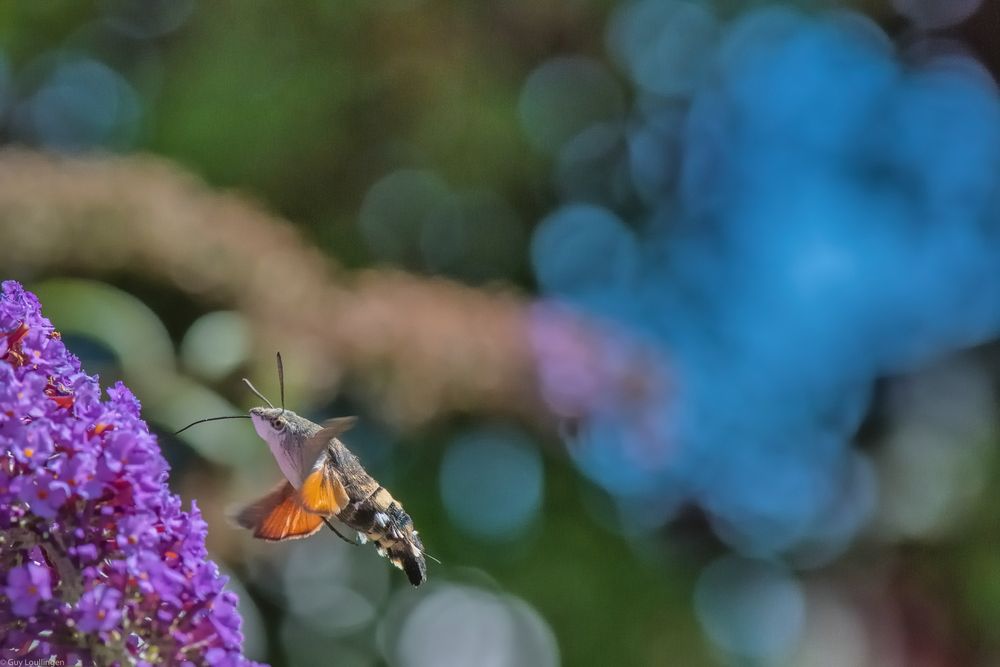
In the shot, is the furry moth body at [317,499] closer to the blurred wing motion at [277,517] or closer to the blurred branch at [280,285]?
the blurred wing motion at [277,517]

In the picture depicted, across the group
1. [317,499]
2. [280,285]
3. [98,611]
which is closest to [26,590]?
[98,611]

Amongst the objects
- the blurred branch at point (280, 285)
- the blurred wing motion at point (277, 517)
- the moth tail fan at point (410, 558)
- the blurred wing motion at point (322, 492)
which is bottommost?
the blurred branch at point (280, 285)

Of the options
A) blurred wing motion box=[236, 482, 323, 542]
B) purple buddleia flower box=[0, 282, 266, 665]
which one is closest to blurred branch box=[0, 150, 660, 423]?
blurred wing motion box=[236, 482, 323, 542]

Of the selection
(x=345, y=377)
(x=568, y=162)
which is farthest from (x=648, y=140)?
(x=345, y=377)

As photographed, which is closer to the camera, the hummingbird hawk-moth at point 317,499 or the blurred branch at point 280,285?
the hummingbird hawk-moth at point 317,499

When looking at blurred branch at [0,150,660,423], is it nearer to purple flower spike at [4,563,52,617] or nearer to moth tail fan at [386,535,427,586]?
moth tail fan at [386,535,427,586]

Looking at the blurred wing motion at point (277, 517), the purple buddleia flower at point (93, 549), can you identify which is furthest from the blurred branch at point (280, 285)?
the purple buddleia flower at point (93, 549)

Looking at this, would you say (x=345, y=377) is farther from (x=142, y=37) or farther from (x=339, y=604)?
(x=142, y=37)
